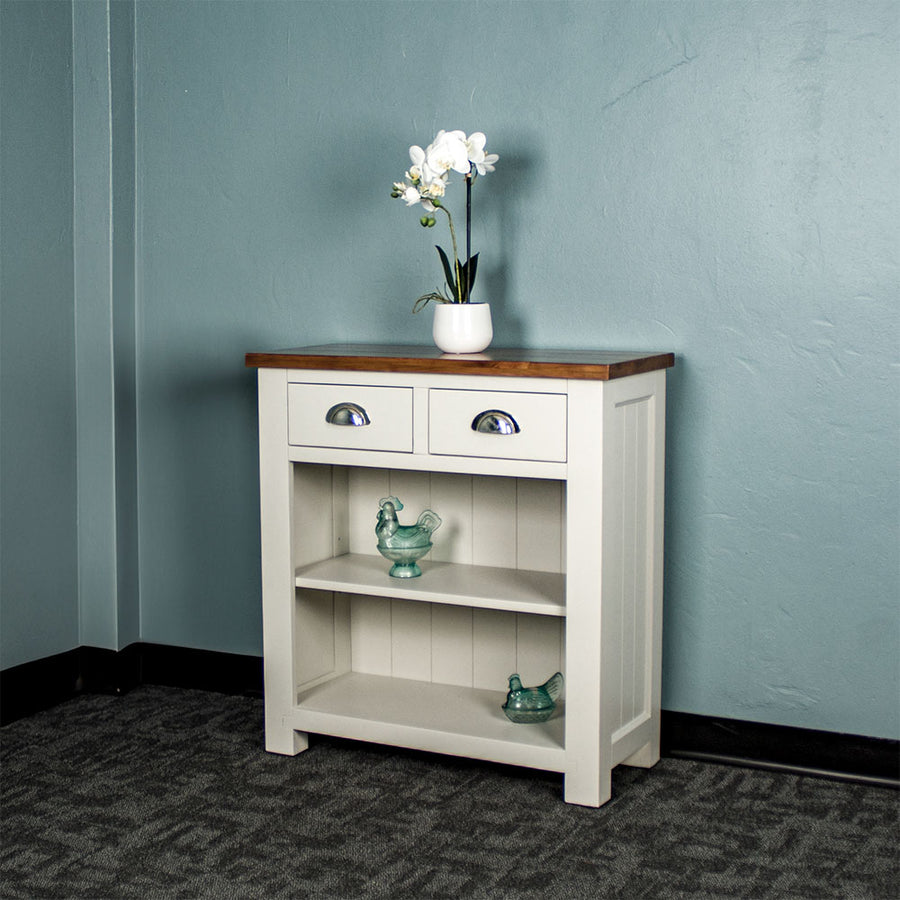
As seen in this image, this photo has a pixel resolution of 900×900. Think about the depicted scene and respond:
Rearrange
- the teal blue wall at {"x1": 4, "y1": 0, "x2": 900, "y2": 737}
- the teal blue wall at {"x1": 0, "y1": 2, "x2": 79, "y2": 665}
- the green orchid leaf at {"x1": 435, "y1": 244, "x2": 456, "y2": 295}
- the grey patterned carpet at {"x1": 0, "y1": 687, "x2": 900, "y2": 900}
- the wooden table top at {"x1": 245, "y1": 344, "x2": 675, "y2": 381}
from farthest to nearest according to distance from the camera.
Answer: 1. the teal blue wall at {"x1": 0, "y1": 2, "x2": 79, "y2": 665}
2. the green orchid leaf at {"x1": 435, "y1": 244, "x2": 456, "y2": 295}
3. the teal blue wall at {"x1": 4, "y1": 0, "x2": 900, "y2": 737}
4. the wooden table top at {"x1": 245, "y1": 344, "x2": 675, "y2": 381}
5. the grey patterned carpet at {"x1": 0, "y1": 687, "x2": 900, "y2": 900}

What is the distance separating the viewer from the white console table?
2.37 m

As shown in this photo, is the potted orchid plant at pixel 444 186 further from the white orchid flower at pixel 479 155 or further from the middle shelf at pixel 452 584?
the middle shelf at pixel 452 584

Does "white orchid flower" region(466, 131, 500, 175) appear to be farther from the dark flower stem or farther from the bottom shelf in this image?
the bottom shelf

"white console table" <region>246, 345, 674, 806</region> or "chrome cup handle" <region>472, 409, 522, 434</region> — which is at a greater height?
"chrome cup handle" <region>472, 409, 522, 434</region>

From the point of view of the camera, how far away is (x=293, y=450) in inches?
104

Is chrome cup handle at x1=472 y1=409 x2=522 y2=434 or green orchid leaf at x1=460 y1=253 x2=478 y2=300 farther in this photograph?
green orchid leaf at x1=460 y1=253 x2=478 y2=300

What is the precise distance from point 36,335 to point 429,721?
1.37m

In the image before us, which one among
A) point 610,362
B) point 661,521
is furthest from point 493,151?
point 661,521

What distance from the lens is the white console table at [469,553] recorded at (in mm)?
2373

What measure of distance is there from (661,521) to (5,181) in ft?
5.68

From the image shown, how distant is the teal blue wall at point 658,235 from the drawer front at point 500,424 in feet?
1.29

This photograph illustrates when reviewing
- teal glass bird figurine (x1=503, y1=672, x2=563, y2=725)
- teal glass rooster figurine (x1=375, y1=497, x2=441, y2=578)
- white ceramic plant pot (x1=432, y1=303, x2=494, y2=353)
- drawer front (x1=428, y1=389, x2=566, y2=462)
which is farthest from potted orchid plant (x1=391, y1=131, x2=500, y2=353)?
teal glass bird figurine (x1=503, y1=672, x2=563, y2=725)

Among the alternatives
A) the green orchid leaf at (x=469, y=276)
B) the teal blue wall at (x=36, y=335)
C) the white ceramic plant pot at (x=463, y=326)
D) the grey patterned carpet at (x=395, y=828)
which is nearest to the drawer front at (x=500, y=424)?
the white ceramic plant pot at (x=463, y=326)

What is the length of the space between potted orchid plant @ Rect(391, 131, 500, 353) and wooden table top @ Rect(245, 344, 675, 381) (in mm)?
84
